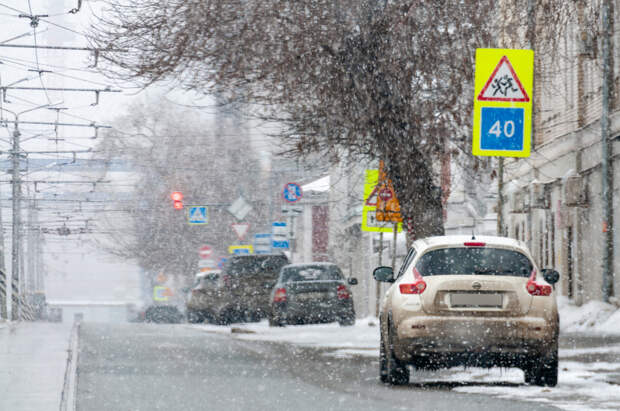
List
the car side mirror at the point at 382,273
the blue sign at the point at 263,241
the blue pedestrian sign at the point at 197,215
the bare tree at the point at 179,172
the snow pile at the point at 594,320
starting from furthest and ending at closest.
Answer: the bare tree at the point at 179,172 < the blue pedestrian sign at the point at 197,215 < the blue sign at the point at 263,241 < the snow pile at the point at 594,320 < the car side mirror at the point at 382,273

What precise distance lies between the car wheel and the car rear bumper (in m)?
0.35

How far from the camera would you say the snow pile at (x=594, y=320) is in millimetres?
23016

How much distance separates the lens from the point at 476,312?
12.1 metres

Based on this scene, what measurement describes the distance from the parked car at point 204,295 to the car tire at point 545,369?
21747 millimetres

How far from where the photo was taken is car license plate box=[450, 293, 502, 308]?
1212cm

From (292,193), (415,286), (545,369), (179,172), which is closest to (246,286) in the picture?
(292,193)

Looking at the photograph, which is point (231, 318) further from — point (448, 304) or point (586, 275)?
point (448, 304)

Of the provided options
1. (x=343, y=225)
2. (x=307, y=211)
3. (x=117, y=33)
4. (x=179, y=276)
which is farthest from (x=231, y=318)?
(x=179, y=276)

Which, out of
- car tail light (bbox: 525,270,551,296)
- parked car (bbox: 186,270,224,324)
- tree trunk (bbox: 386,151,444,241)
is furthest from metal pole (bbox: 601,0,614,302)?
car tail light (bbox: 525,270,551,296)

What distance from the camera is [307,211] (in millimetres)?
73375

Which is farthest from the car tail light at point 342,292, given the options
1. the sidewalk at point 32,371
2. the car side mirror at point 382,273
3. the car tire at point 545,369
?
the car tire at point 545,369

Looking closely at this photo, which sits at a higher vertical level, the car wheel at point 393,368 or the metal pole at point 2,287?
the car wheel at point 393,368

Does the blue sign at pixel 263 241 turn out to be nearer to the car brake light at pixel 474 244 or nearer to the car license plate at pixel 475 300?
the car brake light at pixel 474 244

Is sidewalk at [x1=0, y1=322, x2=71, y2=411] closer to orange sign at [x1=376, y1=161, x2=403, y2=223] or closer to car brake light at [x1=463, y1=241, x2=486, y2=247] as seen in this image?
car brake light at [x1=463, y1=241, x2=486, y2=247]
